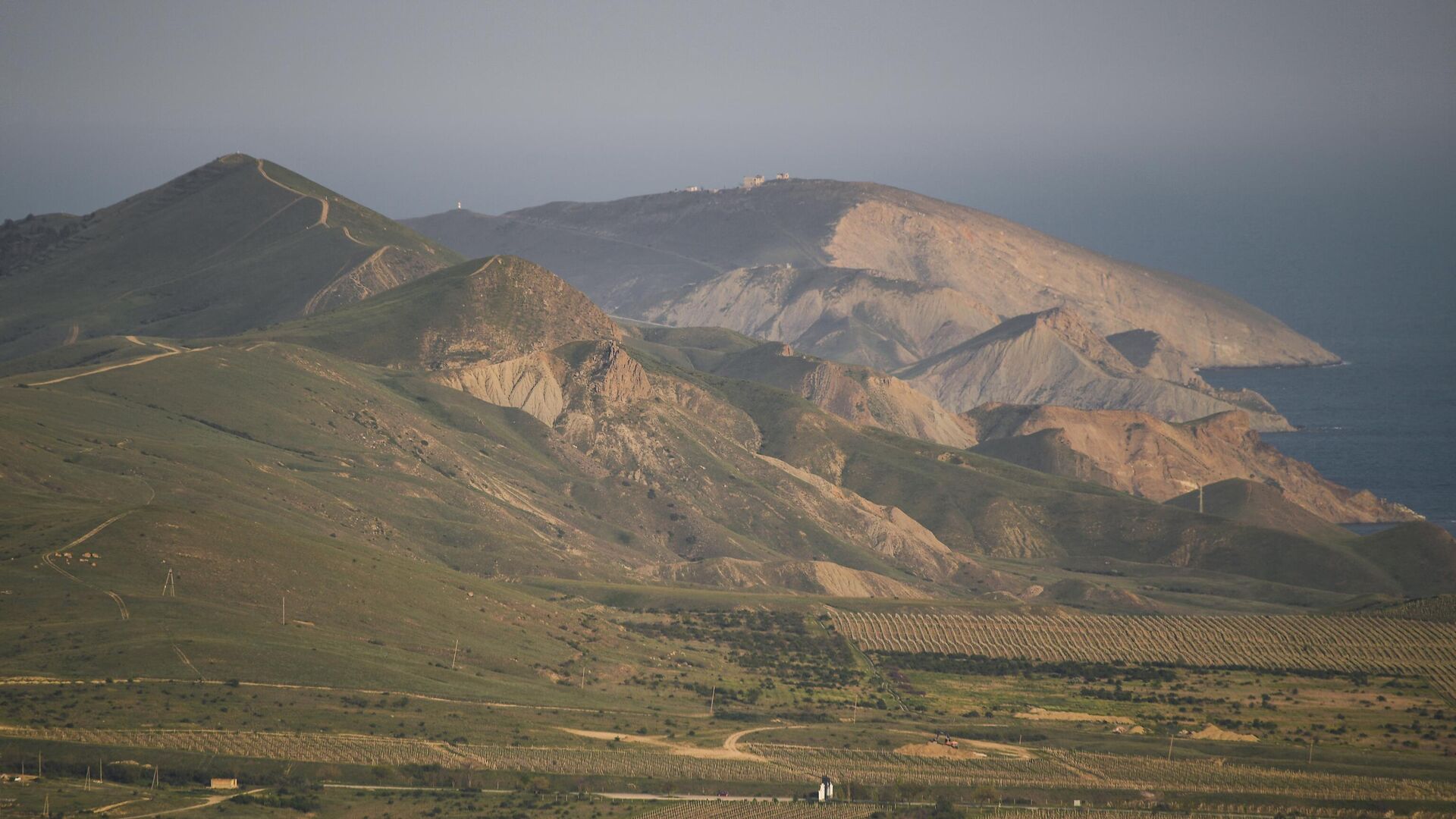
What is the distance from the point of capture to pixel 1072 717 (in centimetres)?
15175

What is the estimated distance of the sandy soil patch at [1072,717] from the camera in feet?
493

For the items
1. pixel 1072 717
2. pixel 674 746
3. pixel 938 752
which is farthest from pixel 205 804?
pixel 1072 717

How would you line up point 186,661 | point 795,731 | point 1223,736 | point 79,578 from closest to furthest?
1. point 186,661
2. point 79,578
3. point 795,731
4. point 1223,736

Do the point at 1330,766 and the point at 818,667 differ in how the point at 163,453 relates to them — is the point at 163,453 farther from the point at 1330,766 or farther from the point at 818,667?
the point at 1330,766

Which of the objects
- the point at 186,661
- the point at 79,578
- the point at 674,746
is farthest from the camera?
the point at 79,578

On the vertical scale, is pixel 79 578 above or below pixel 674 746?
above

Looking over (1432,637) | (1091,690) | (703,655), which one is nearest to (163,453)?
(703,655)

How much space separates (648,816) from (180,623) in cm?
4089

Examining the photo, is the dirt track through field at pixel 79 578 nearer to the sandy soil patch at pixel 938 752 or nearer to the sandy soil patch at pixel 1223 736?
the sandy soil patch at pixel 938 752

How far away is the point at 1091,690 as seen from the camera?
16350cm

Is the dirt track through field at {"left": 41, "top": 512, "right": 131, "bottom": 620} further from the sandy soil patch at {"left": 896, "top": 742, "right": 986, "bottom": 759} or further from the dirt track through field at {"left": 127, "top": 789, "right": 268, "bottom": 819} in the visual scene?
the sandy soil patch at {"left": 896, "top": 742, "right": 986, "bottom": 759}

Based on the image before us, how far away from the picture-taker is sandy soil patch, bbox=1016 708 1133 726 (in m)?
150

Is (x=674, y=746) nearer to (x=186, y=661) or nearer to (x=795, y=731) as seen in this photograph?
(x=795, y=731)

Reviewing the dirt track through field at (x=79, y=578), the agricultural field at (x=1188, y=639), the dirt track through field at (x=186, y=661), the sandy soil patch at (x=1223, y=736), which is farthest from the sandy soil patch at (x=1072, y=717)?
the dirt track through field at (x=79, y=578)
